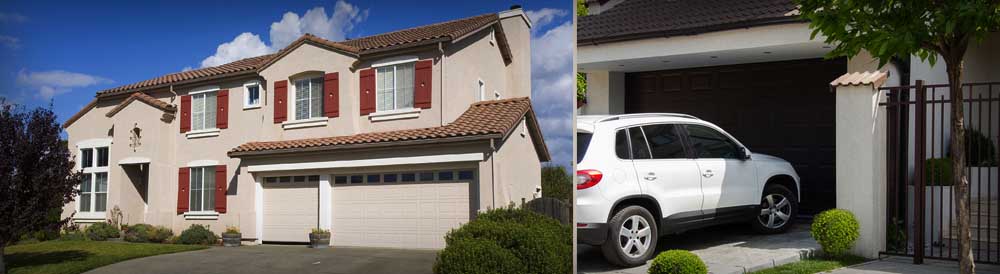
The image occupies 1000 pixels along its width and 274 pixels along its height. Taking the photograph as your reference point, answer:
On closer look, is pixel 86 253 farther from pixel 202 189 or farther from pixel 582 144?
pixel 582 144

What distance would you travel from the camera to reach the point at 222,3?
12.3 feet

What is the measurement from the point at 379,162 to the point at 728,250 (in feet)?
8.99

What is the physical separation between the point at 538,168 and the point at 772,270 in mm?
2167

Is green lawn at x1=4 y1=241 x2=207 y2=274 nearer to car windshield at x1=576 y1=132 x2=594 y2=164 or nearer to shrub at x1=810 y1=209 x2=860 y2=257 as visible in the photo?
car windshield at x1=576 y1=132 x2=594 y2=164

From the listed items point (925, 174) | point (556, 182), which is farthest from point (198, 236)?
point (925, 174)

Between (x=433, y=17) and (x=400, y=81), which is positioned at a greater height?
(x=433, y=17)

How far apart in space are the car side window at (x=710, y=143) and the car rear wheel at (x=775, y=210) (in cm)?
53

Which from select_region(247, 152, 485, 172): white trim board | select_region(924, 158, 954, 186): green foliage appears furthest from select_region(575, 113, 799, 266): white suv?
select_region(924, 158, 954, 186): green foliage

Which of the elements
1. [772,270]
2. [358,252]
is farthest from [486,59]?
[772,270]

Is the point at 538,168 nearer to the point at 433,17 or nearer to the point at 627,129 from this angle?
the point at 433,17

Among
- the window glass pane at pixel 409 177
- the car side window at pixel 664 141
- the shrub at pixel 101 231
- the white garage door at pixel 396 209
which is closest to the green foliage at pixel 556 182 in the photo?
the white garage door at pixel 396 209

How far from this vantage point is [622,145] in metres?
3.79

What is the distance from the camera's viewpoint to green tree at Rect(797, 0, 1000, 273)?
4.58 meters

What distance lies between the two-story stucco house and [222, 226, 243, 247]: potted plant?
26 millimetres
